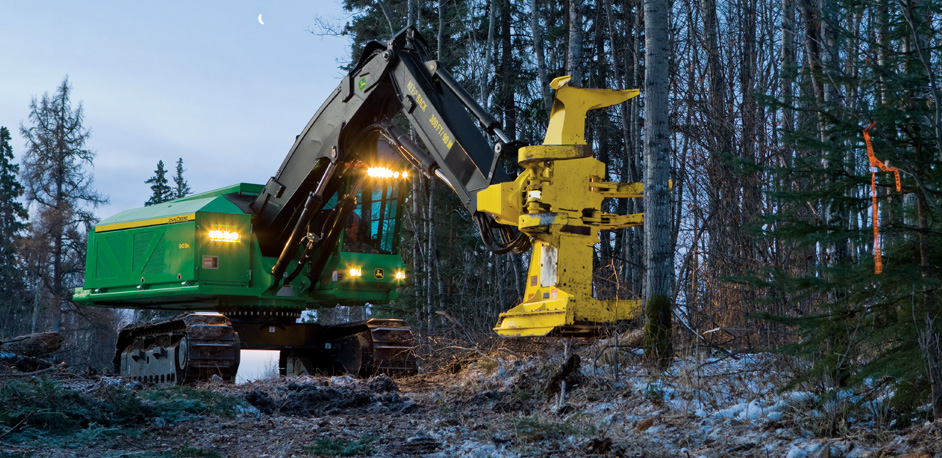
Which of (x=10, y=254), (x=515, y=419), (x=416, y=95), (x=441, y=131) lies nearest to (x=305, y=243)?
(x=416, y=95)

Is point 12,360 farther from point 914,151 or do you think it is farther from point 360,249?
point 914,151

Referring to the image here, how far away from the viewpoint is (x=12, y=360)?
12.6 metres

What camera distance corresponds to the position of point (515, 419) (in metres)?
7.16

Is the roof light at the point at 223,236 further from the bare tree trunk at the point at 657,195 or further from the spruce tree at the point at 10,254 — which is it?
the spruce tree at the point at 10,254

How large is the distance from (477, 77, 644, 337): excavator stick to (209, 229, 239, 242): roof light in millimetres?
5899

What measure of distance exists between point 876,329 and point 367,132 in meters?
7.48

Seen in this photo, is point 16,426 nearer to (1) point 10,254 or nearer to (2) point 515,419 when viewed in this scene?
(2) point 515,419

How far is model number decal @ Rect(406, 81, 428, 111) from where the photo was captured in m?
10.1

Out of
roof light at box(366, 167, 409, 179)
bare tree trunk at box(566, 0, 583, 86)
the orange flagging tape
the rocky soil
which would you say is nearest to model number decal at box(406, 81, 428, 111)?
roof light at box(366, 167, 409, 179)

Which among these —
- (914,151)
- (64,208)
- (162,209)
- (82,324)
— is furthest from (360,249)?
(82,324)

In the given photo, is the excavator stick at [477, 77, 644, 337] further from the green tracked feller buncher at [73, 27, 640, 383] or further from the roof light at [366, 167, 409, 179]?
the roof light at [366, 167, 409, 179]

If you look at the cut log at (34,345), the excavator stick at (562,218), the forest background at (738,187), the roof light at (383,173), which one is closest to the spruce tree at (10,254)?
the forest background at (738,187)

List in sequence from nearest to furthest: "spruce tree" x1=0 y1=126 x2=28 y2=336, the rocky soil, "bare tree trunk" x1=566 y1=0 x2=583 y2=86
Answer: the rocky soil < "bare tree trunk" x1=566 y1=0 x2=583 y2=86 < "spruce tree" x1=0 y1=126 x2=28 y2=336

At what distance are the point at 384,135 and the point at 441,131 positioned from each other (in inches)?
67.5
